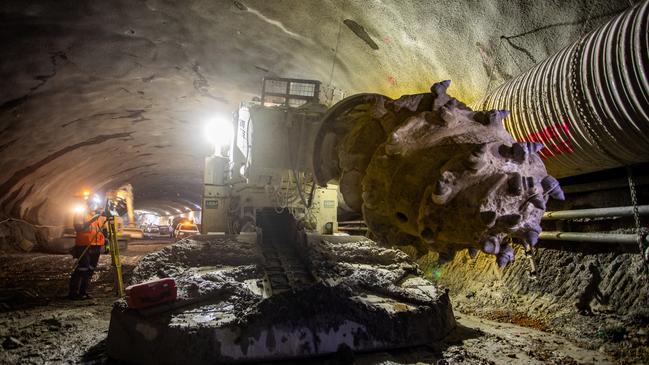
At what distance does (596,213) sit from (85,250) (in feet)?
24.8

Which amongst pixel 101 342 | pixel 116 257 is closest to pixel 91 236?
pixel 116 257

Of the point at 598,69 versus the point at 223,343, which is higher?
the point at 598,69

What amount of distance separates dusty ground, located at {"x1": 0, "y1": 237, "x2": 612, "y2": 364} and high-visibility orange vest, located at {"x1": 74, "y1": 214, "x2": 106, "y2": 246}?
1014mm

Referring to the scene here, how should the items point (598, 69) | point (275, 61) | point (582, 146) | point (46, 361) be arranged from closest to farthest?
point (598, 69) < point (582, 146) < point (46, 361) < point (275, 61)

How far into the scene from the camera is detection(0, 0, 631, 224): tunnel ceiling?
156 inches

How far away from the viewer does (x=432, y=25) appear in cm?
438

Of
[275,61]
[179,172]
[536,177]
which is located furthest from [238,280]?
[179,172]

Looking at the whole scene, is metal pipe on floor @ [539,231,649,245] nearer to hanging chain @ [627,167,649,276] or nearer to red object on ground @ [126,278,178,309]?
hanging chain @ [627,167,649,276]

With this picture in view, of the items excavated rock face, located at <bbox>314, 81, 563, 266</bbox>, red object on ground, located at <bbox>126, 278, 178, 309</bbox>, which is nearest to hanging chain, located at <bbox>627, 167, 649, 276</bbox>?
excavated rock face, located at <bbox>314, 81, 563, 266</bbox>

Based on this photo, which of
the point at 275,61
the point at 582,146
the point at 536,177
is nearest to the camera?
the point at 536,177

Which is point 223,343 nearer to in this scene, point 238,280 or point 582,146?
point 238,280

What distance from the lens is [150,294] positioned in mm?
3162

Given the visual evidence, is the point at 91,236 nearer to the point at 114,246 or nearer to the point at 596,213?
the point at 114,246

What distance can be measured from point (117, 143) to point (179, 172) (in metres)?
5.03
